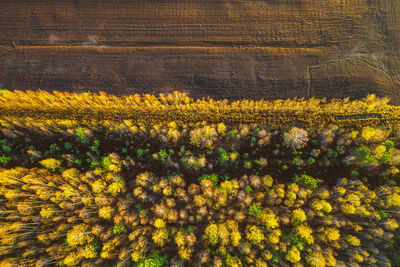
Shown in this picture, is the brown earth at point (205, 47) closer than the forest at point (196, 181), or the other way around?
the forest at point (196, 181)

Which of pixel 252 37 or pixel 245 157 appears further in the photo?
pixel 252 37

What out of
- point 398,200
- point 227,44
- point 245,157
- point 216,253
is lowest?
point 216,253

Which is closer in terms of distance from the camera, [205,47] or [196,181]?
[196,181]

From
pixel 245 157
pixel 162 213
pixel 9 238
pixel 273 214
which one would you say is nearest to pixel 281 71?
pixel 245 157

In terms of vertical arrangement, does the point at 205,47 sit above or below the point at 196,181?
above

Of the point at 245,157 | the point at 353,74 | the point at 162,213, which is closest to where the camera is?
the point at 162,213

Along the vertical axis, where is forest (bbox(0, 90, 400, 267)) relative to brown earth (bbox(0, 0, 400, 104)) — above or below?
below

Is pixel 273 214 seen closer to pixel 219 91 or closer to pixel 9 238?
pixel 219 91

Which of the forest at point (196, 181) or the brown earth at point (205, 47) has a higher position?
the brown earth at point (205, 47)
